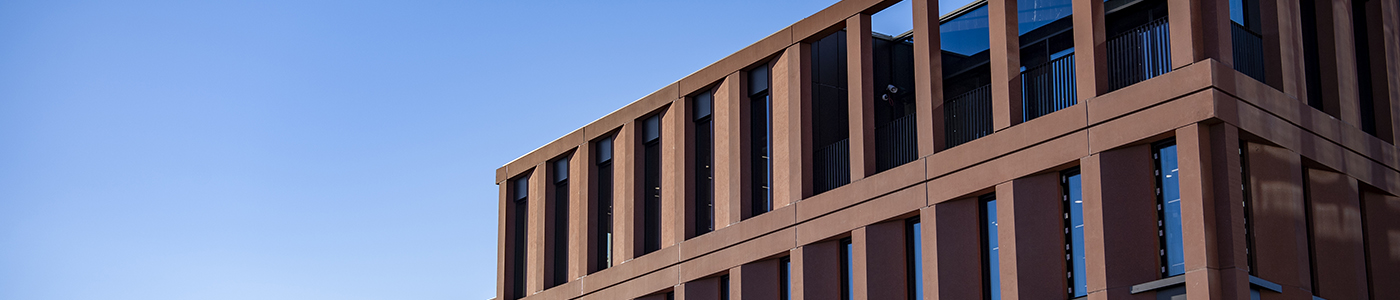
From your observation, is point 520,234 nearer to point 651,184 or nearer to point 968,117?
point 651,184

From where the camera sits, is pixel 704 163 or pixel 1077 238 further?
pixel 704 163

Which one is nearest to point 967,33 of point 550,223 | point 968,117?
point 968,117

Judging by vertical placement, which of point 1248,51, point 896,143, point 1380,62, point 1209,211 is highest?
point 1380,62

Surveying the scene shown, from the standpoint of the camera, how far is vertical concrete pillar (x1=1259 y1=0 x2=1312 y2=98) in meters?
22.8

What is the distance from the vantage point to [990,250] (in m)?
24.6

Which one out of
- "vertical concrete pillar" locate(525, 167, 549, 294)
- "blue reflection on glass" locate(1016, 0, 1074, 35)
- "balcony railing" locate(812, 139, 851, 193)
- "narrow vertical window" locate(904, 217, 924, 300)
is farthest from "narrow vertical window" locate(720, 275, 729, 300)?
"blue reflection on glass" locate(1016, 0, 1074, 35)

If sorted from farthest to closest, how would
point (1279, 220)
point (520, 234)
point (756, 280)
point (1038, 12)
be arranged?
point (520, 234) → point (756, 280) → point (1038, 12) → point (1279, 220)

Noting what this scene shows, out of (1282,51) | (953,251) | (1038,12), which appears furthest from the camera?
(1038,12)

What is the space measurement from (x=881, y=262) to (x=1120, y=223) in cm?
543

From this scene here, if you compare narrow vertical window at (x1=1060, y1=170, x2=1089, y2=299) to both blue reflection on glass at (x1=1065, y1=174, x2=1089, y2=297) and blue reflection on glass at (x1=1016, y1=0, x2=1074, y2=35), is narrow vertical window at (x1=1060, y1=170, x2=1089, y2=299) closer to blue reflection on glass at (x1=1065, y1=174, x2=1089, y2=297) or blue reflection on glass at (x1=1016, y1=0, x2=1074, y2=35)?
blue reflection on glass at (x1=1065, y1=174, x2=1089, y2=297)

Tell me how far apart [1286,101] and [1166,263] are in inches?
125

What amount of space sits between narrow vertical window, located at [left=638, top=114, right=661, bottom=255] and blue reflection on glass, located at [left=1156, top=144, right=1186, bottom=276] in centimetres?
1350

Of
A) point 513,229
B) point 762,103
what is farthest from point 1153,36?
point 513,229

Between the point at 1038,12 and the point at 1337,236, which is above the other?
the point at 1038,12
